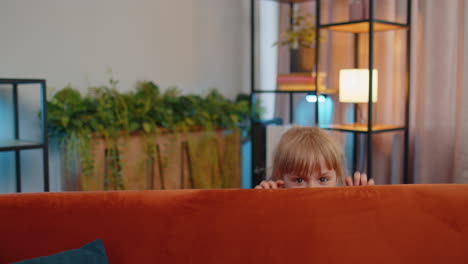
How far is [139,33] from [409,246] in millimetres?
2488

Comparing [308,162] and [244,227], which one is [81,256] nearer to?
[244,227]

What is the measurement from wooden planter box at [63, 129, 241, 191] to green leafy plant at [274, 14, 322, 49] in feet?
2.32

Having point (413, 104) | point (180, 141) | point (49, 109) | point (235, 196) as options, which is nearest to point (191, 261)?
point (235, 196)

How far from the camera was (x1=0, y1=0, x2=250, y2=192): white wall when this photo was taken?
8.63 feet

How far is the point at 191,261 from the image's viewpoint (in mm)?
1010

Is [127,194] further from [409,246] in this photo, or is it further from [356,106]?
[356,106]

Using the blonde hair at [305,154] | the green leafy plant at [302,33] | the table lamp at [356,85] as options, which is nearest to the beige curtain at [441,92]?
the table lamp at [356,85]

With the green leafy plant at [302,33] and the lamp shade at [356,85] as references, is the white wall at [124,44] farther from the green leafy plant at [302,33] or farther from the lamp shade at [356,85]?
the lamp shade at [356,85]

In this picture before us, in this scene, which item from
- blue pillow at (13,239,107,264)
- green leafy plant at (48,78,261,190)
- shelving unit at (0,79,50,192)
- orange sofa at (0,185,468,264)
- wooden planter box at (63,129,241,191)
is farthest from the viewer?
wooden planter box at (63,129,241,191)

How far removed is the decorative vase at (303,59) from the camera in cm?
310

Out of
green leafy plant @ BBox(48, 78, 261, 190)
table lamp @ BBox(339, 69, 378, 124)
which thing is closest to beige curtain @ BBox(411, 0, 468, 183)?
table lamp @ BBox(339, 69, 378, 124)

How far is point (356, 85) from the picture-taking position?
2.69 metres

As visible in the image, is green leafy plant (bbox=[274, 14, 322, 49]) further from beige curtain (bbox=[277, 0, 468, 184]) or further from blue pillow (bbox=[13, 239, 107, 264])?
blue pillow (bbox=[13, 239, 107, 264])

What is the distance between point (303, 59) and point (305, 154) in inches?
64.3
